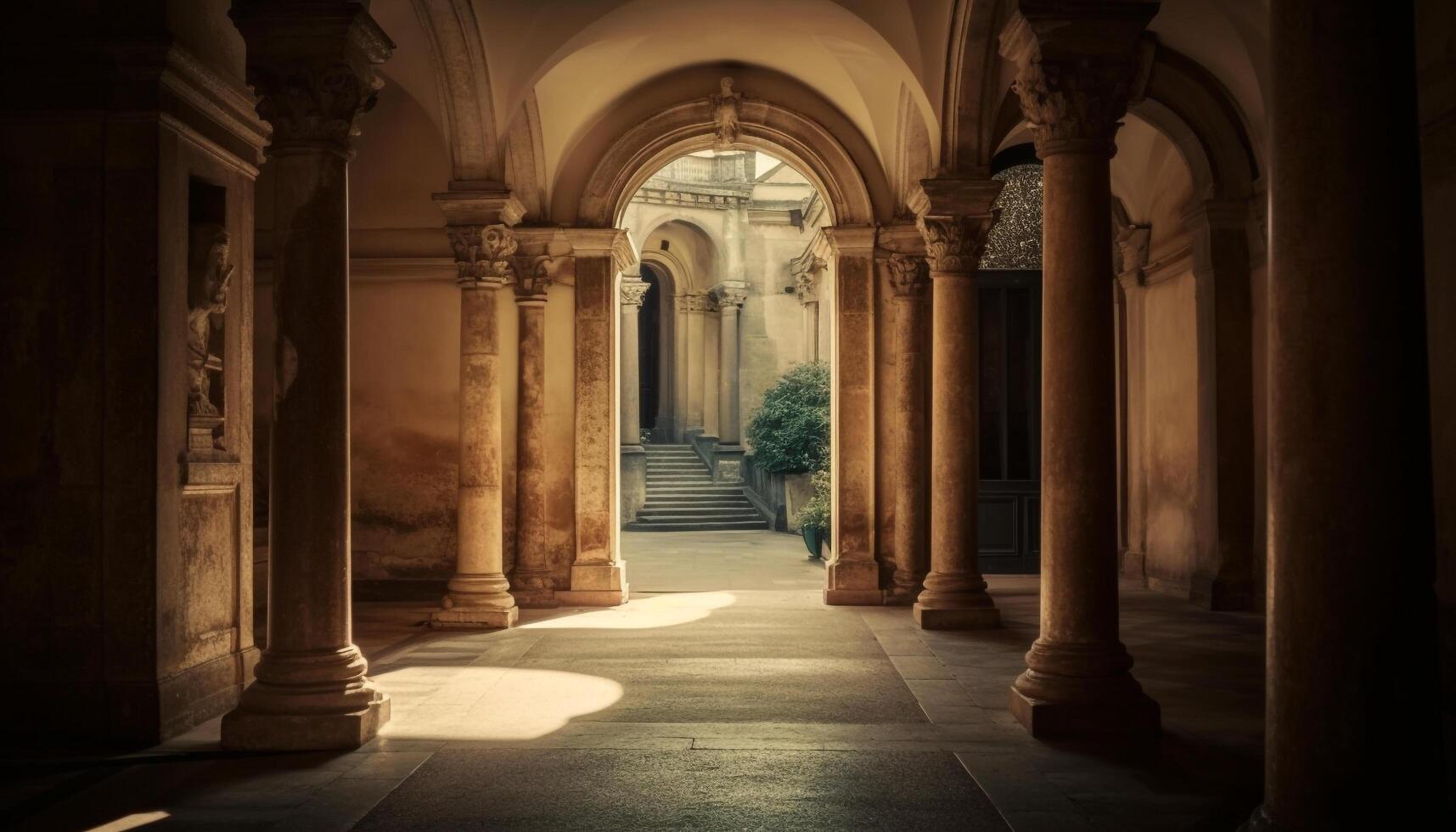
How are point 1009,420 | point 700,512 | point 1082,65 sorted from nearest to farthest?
point 1082,65 < point 1009,420 < point 700,512

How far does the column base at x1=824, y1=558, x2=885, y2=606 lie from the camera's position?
41.3ft

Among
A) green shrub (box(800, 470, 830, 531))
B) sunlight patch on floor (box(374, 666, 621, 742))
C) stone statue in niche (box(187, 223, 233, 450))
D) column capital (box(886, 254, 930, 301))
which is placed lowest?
sunlight patch on floor (box(374, 666, 621, 742))

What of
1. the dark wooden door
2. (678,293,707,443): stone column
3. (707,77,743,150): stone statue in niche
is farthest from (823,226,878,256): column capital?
(678,293,707,443): stone column

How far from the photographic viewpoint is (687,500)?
1016 inches

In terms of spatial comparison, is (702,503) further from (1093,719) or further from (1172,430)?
(1093,719)

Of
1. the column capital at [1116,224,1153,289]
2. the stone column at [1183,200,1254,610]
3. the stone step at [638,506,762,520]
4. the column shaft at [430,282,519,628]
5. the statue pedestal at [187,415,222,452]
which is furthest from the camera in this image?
the stone step at [638,506,762,520]

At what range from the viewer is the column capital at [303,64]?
240 inches

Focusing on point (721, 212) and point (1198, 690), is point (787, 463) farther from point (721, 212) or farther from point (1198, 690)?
point (1198, 690)

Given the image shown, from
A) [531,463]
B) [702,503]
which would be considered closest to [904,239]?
[531,463]

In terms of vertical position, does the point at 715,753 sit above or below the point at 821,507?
below

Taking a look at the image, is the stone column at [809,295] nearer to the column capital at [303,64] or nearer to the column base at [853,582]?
the column base at [853,582]

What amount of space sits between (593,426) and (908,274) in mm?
3820

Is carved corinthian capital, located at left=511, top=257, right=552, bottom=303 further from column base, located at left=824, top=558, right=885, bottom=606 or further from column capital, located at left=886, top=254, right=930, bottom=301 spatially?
column base, located at left=824, top=558, right=885, bottom=606

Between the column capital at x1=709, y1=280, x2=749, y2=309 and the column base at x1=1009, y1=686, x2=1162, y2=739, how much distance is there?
22.9m
